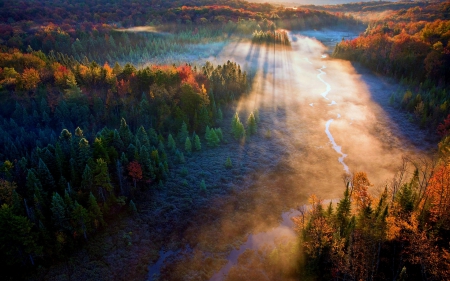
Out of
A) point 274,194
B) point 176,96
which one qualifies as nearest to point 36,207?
point 274,194

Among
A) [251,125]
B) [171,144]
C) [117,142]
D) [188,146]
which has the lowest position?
[188,146]

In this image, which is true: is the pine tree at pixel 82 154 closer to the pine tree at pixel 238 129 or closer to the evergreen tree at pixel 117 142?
the evergreen tree at pixel 117 142

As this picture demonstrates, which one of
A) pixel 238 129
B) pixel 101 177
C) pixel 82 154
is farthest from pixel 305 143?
pixel 82 154

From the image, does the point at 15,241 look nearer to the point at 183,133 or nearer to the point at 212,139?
the point at 183,133

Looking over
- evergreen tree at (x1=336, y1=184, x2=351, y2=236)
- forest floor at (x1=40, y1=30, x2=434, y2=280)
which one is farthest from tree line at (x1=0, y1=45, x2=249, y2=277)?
evergreen tree at (x1=336, y1=184, x2=351, y2=236)

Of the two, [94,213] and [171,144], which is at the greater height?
[171,144]

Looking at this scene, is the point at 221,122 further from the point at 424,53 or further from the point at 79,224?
the point at 424,53
